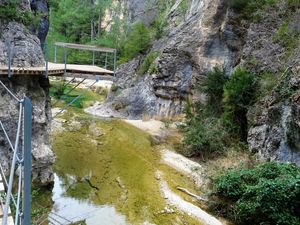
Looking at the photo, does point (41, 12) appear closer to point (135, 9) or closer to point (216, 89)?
point (216, 89)

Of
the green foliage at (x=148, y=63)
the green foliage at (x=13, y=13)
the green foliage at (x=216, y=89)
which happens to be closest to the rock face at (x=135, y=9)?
the green foliage at (x=148, y=63)

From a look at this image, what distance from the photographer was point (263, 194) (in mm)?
9141

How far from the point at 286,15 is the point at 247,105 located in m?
5.24

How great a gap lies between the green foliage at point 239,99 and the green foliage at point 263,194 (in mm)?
5076

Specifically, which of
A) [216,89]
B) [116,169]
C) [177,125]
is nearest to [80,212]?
[116,169]

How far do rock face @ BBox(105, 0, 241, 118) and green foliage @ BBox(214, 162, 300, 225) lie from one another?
11.5 m

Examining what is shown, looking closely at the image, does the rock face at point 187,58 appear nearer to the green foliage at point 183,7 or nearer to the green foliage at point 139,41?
the green foliage at point 183,7

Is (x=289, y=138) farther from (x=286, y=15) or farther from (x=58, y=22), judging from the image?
(x=58, y=22)

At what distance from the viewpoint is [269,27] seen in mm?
17078

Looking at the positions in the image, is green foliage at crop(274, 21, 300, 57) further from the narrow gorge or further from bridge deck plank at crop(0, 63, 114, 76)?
bridge deck plank at crop(0, 63, 114, 76)

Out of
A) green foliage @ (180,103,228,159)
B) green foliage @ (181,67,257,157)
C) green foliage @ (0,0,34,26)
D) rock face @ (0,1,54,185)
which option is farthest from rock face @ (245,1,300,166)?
green foliage @ (0,0,34,26)

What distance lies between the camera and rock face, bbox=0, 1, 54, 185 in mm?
10188

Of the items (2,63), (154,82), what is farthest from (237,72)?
(2,63)

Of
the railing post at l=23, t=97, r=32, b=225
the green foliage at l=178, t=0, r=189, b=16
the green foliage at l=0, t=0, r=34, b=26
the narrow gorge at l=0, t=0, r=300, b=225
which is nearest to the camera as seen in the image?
the railing post at l=23, t=97, r=32, b=225
